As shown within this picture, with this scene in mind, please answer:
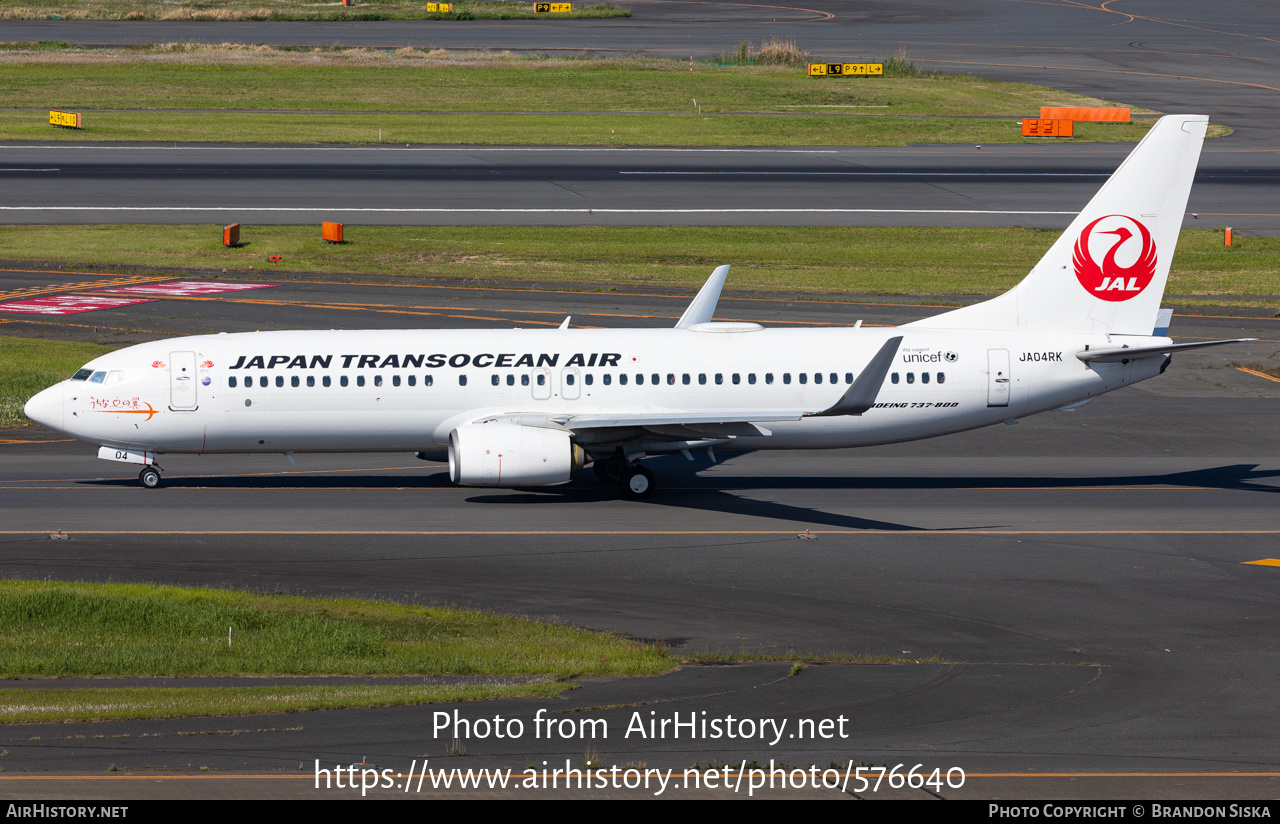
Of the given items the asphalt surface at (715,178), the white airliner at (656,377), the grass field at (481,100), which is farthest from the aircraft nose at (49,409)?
the grass field at (481,100)

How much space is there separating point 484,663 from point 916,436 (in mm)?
18059

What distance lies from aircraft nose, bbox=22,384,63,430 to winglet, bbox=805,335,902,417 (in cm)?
1962

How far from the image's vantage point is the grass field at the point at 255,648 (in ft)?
71.8

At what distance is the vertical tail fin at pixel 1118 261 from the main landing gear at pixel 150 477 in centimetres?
2299

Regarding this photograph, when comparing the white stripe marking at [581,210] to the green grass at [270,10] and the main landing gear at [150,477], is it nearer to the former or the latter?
the main landing gear at [150,477]

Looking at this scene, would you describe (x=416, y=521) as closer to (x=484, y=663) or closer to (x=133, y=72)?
(x=484, y=663)

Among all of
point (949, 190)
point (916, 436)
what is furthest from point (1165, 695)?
point (949, 190)

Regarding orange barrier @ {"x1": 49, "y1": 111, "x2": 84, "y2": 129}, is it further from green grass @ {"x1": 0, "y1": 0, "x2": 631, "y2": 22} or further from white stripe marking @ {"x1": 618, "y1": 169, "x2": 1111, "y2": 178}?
green grass @ {"x1": 0, "y1": 0, "x2": 631, "y2": 22}

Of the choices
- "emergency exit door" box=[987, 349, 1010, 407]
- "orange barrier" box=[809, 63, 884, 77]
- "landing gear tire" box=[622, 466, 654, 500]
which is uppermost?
"orange barrier" box=[809, 63, 884, 77]

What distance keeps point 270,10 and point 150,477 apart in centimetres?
12432

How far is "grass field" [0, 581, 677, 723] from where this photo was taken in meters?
21.9

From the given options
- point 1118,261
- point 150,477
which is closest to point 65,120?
point 150,477

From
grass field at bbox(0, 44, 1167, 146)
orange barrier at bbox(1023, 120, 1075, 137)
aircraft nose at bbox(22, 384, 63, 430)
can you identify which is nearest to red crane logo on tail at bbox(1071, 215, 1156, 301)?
aircraft nose at bbox(22, 384, 63, 430)

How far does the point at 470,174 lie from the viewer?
282 feet
